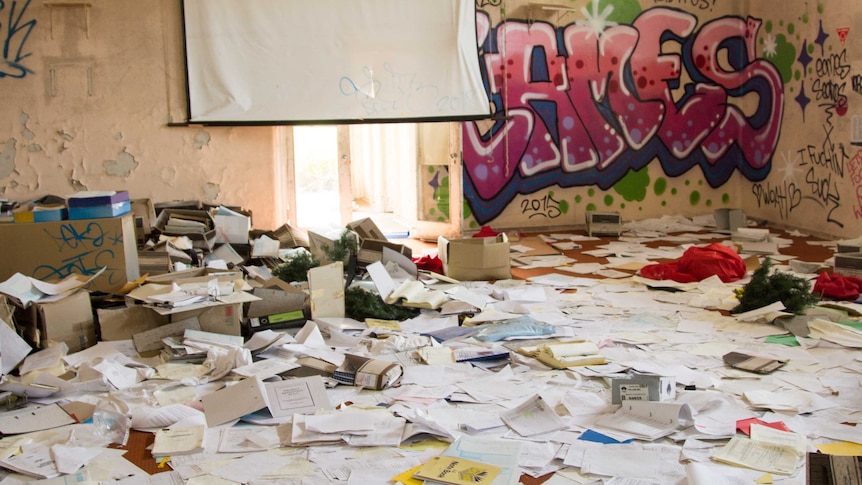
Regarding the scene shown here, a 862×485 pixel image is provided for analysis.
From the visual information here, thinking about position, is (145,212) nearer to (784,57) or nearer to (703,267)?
(703,267)

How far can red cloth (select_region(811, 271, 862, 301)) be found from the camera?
14.8ft

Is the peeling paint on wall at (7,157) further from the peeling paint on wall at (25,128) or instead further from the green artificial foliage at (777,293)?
the green artificial foliage at (777,293)

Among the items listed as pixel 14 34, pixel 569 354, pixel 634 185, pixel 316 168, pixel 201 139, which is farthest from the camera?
pixel 316 168

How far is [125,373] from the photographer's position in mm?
3387

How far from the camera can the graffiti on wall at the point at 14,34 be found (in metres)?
5.86

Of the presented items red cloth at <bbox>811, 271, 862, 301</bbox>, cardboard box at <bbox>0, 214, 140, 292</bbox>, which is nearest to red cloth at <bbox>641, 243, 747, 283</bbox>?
red cloth at <bbox>811, 271, 862, 301</bbox>

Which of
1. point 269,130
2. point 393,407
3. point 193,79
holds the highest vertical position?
point 193,79

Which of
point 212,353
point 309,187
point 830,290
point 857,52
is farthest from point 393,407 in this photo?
point 309,187

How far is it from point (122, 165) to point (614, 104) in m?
4.60

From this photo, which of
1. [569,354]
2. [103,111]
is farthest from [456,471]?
[103,111]

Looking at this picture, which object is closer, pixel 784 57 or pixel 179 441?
pixel 179 441

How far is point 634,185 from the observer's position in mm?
7832

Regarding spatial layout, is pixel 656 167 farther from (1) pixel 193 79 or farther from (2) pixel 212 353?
(2) pixel 212 353

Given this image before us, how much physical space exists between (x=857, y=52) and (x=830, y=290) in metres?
2.79
